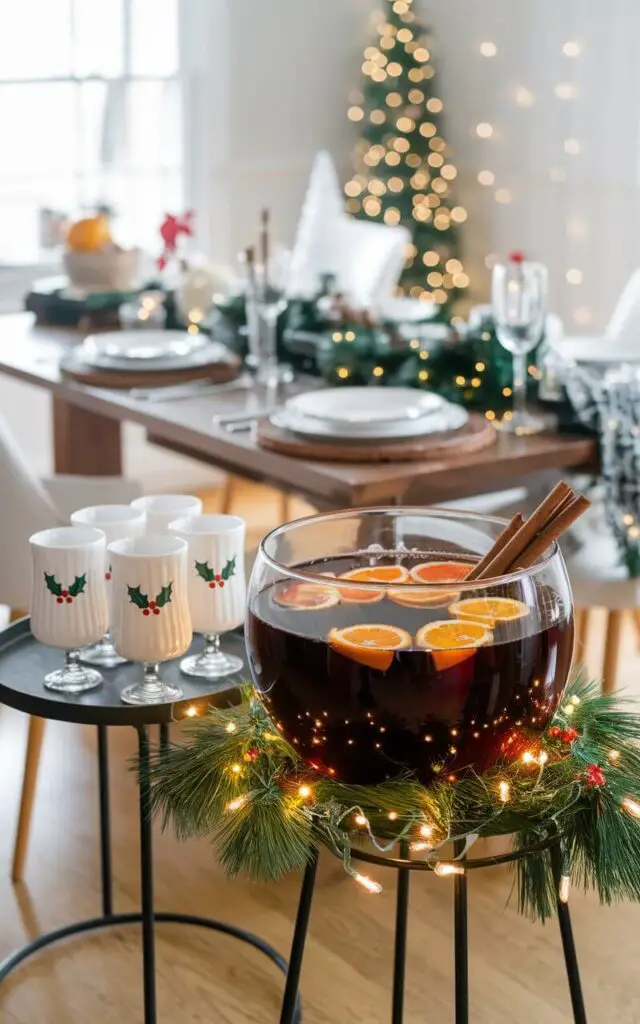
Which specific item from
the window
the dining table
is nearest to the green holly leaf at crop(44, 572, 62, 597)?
the dining table

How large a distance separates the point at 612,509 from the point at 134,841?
3.40 ft

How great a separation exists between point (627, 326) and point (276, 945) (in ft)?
5.06

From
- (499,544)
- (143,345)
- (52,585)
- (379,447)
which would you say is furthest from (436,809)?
(143,345)

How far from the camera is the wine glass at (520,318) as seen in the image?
221cm

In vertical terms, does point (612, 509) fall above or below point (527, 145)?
below

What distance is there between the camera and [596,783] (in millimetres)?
1084

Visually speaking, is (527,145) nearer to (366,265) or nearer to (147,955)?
(366,265)

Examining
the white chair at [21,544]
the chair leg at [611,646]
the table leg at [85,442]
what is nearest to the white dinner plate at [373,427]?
the white chair at [21,544]

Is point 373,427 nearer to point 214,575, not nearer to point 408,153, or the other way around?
point 214,575

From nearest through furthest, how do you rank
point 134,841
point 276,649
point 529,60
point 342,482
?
point 276,649 → point 342,482 → point 134,841 → point 529,60

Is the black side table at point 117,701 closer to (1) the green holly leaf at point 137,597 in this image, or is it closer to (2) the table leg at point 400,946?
(1) the green holly leaf at point 137,597

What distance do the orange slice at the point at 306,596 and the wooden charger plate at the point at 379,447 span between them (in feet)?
3.28

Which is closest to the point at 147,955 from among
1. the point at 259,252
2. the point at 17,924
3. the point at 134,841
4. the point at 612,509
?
the point at 17,924

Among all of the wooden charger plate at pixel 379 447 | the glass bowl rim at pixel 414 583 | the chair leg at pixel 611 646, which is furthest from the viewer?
the chair leg at pixel 611 646
